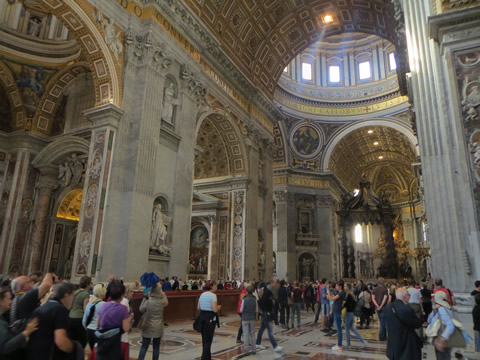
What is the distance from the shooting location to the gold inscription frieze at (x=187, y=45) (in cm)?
1082

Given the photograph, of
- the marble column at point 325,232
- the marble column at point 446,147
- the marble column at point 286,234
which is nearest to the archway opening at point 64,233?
the marble column at point 446,147

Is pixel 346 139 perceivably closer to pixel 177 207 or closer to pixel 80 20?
pixel 177 207

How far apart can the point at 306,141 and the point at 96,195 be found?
816 inches

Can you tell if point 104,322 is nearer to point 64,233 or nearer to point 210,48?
point 64,233

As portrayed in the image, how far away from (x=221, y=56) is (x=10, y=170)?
844cm

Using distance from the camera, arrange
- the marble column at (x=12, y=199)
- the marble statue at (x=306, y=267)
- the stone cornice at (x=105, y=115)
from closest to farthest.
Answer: the stone cornice at (x=105, y=115) → the marble column at (x=12, y=199) → the marble statue at (x=306, y=267)

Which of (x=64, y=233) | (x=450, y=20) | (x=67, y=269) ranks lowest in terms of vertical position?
(x=67, y=269)

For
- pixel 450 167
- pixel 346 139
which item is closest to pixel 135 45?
pixel 450 167

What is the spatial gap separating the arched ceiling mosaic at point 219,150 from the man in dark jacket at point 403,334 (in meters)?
12.4

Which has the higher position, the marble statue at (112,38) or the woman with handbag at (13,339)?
the marble statue at (112,38)

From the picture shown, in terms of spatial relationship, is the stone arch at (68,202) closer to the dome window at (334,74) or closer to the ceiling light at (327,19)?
the ceiling light at (327,19)

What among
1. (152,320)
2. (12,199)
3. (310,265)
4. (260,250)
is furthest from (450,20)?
(310,265)

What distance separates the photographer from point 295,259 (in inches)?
1005

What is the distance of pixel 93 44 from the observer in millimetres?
9656
